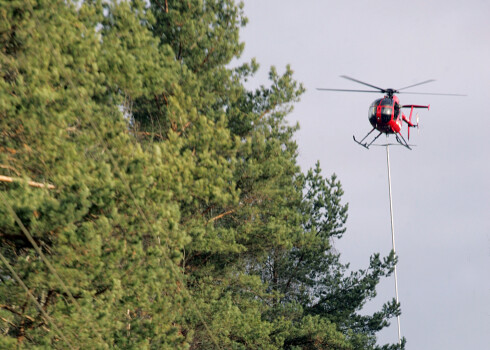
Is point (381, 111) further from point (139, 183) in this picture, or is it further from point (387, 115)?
point (139, 183)

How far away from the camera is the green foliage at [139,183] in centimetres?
1298

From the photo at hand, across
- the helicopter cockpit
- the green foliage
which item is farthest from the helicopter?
the green foliage

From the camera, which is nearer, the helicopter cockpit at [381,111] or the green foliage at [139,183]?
the green foliage at [139,183]

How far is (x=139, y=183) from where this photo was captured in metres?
13.5

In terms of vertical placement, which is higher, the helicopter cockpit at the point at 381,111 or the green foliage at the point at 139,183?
the helicopter cockpit at the point at 381,111

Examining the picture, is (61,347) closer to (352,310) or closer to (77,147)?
(77,147)

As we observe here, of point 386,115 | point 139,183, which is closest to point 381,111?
point 386,115

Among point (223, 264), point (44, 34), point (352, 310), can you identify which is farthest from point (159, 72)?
point (352, 310)

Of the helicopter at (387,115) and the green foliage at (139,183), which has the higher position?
the helicopter at (387,115)

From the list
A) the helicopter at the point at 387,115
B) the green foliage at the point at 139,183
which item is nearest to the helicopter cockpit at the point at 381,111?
the helicopter at the point at 387,115

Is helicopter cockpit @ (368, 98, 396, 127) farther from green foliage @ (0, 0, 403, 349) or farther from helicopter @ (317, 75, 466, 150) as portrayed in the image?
green foliage @ (0, 0, 403, 349)

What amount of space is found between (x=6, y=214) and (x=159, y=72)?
18.8ft

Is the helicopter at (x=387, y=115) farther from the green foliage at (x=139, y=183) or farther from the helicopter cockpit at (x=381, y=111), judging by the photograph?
the green foliage at (x=139, y=183)

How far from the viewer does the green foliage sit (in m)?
13.0
